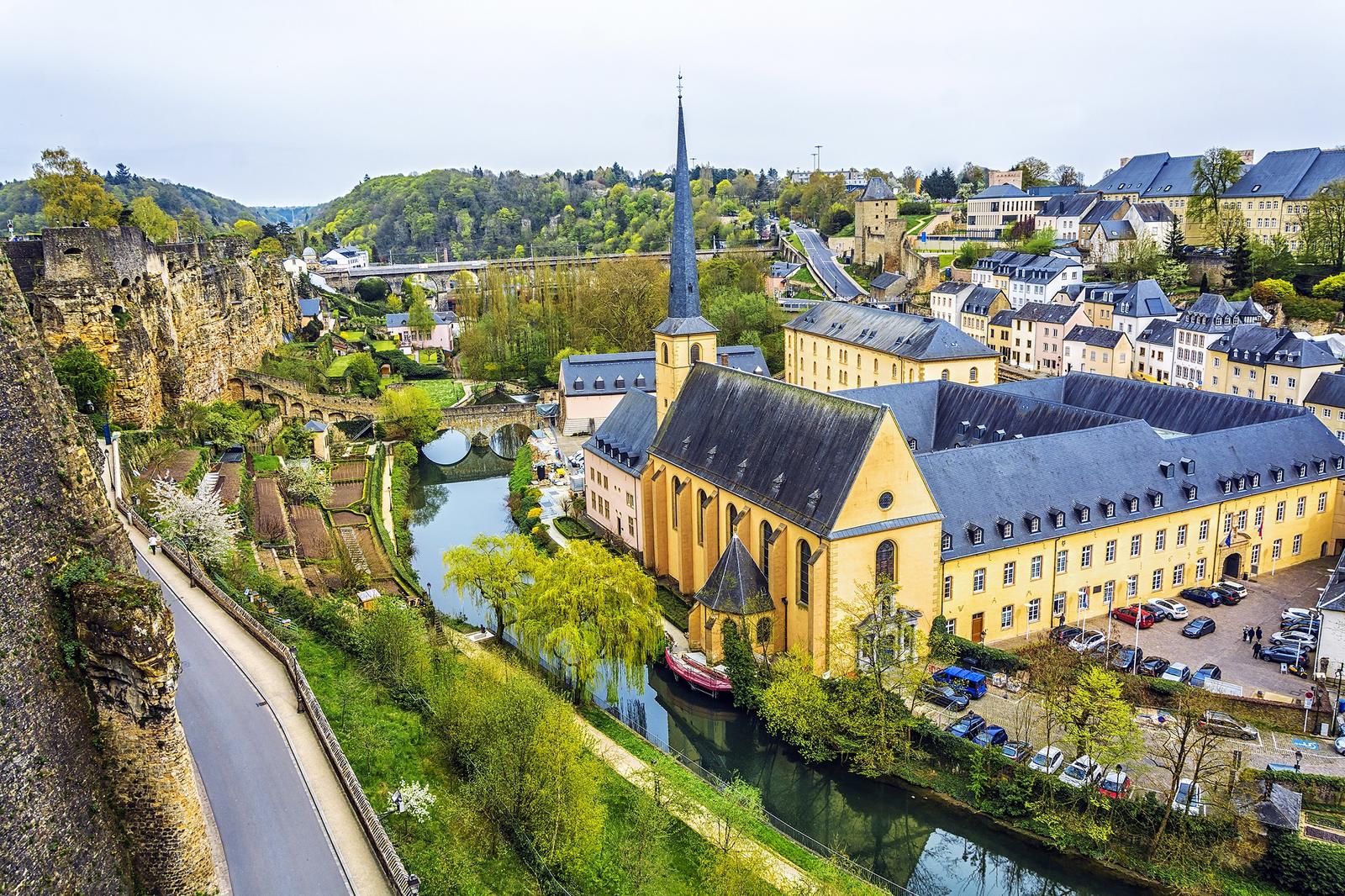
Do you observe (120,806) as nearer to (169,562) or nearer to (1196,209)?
(169,562)

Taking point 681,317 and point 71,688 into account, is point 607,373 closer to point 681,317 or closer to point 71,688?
point 681,317

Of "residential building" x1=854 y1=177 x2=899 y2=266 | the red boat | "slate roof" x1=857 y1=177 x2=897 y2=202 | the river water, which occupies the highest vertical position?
"slate roof" x1=857 y1=177 x2=897 y2=202

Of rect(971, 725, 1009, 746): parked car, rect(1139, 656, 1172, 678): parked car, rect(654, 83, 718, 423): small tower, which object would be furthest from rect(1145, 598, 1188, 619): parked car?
rect(654, 83, 718, 423): small tower

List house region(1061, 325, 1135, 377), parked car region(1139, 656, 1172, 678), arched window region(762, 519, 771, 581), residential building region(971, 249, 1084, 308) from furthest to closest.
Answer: residential building region(971, 249, 1084, 308), house region(1061, 325, 1135, 377), arched window region(762, 519, 771, 581), parked car region(1139, 656, 1172, 678)

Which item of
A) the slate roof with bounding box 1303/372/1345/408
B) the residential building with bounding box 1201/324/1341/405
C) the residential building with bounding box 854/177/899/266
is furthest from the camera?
the residential building with bounding box 854/177/899/266

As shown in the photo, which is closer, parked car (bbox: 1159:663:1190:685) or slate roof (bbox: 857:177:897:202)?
parked car (bbox: 1159:663:1190:685)

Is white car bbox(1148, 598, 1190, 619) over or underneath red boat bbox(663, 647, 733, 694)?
over

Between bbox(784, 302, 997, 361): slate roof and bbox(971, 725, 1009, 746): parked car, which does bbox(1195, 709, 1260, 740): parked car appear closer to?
bbox(971, 725, 1009, 746): parked car
